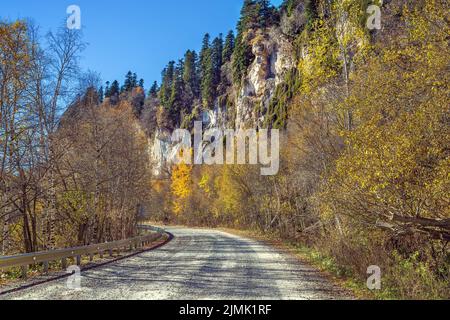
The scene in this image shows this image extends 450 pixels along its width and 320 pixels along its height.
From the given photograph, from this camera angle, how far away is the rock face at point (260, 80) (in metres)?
72.2

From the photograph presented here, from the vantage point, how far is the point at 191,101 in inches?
4085

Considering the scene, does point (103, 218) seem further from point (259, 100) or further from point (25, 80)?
point (259, 100)

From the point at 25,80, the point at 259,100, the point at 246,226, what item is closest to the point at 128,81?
the point at 259,100

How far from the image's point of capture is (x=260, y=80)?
76.7 metres

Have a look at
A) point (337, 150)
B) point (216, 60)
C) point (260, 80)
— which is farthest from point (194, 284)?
point (216, 60)

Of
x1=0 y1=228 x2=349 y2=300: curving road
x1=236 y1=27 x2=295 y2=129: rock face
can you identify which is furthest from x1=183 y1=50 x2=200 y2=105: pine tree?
x1=0 y1=228 x2=349 y2=300: curving road

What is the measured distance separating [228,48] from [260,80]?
92.0 ft

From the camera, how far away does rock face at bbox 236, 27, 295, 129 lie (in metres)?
72.2

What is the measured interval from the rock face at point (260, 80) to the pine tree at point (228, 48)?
61.0 feet

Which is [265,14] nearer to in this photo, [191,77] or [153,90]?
[191,77]

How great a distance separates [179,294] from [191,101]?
97345mm

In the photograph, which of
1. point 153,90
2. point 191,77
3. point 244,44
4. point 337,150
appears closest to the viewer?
point 337,150

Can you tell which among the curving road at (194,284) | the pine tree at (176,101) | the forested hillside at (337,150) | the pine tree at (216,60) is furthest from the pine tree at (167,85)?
the curving road at (194,284)

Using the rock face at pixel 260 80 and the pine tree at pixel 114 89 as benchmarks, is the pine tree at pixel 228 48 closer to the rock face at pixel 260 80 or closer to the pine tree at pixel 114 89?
the rock face at pixel 260 80
